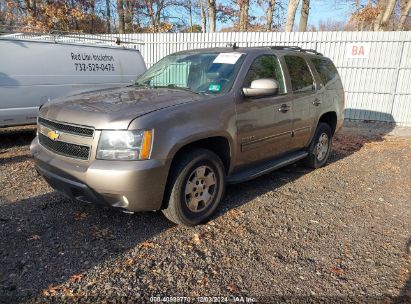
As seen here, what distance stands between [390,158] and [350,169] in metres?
1.47

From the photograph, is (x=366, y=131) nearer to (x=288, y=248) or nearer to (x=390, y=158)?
(x=390, y=158)

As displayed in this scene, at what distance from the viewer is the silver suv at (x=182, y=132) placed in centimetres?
306

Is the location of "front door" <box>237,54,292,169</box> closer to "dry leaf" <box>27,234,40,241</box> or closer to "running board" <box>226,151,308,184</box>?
"running board" <box>226,151,308,184</box>

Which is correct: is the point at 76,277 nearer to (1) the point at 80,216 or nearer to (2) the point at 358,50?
(1) the point at 80,216

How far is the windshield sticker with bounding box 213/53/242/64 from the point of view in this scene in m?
4.19

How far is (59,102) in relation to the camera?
146 inches

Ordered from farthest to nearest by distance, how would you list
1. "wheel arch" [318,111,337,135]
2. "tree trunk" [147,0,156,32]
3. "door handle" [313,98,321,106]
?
1. "tree trunk" [147,0,156,32]
2. "wheel arch" [318,111,337,135]
3. "door handle" [313,98,321,106]

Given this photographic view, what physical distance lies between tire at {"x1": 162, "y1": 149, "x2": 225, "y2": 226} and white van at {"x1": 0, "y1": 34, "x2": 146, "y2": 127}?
3.43 metres

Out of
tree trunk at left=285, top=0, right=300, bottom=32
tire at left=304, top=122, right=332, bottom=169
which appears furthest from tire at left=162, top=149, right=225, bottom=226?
tree trunk at left=285, top=0, right=300, bottom=32

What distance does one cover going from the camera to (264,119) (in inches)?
167

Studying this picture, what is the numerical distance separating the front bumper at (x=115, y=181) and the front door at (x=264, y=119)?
121cm

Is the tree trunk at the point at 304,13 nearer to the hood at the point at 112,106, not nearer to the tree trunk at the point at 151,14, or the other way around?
the tree trunk at the point at 151,14

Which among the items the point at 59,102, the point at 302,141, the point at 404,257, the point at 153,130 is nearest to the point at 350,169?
the point at 302,141

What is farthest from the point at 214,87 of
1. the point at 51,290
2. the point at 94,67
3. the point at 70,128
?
the point at 94,67
